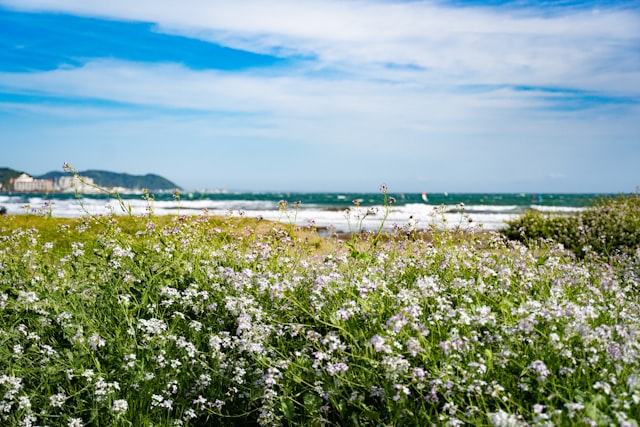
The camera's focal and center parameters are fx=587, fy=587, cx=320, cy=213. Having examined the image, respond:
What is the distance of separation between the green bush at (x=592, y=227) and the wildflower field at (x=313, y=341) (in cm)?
918

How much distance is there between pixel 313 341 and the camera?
13.9 feet

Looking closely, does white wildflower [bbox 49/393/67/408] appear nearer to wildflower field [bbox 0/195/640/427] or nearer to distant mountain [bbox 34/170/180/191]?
wildflower field [bbox 0/195/640/427]

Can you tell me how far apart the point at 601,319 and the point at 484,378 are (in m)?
1.34

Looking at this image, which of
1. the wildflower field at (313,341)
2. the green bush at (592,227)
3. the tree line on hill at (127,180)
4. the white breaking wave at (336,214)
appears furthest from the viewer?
the tree line on hill at (127,180)

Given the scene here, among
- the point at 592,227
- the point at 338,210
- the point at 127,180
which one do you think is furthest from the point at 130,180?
the point at 592,227

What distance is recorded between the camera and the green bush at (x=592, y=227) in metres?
15.3

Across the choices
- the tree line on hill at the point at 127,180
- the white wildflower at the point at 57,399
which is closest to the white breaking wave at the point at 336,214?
the white wildflower at the point at 57,399

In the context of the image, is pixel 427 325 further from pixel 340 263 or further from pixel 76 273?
pixel 76 273

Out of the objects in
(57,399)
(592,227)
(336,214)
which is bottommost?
(57,399)

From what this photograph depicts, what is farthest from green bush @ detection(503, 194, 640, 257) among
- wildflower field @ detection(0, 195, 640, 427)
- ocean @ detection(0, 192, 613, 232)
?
wildflower field @ detection(0, 195, 640, 427)

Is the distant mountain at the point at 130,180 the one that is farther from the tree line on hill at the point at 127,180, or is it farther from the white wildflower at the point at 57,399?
the white wildflower at the point at 57,399

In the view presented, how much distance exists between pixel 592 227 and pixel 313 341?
14.0m

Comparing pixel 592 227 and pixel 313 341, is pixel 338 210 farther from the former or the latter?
pixel 313 341

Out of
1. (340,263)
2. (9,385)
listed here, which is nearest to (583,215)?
(340,263)
